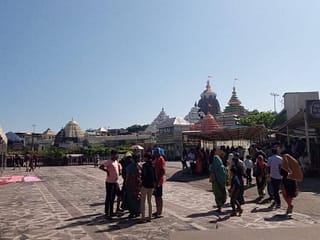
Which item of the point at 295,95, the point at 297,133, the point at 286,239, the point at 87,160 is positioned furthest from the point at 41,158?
the point at 286,239

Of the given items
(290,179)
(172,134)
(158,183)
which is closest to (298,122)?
(290,179)

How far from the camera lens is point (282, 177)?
10.4 meters

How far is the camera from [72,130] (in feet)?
393

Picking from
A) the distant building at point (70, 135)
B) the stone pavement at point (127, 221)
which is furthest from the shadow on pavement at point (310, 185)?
the distant building at point (70, 135)

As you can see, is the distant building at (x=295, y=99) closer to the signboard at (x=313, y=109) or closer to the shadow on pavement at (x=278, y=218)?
the signboard at (x=313, y=109)

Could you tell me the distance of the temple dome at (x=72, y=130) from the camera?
118156 mm

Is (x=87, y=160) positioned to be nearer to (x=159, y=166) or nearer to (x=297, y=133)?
(x=297, y=133)

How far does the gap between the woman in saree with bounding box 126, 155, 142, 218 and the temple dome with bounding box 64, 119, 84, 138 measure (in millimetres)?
110723

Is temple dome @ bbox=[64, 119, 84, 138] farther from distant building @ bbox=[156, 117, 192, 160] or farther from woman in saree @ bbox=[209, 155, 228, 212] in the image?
woman in saree @ bbox=[209, 155, 228, 212]

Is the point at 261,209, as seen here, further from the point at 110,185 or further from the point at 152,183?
the point at 110,185

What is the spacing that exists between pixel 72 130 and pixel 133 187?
370ft

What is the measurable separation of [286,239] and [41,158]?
154 feet

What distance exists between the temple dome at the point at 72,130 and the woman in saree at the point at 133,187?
111m

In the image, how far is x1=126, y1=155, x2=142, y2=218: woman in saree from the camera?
380 inches
